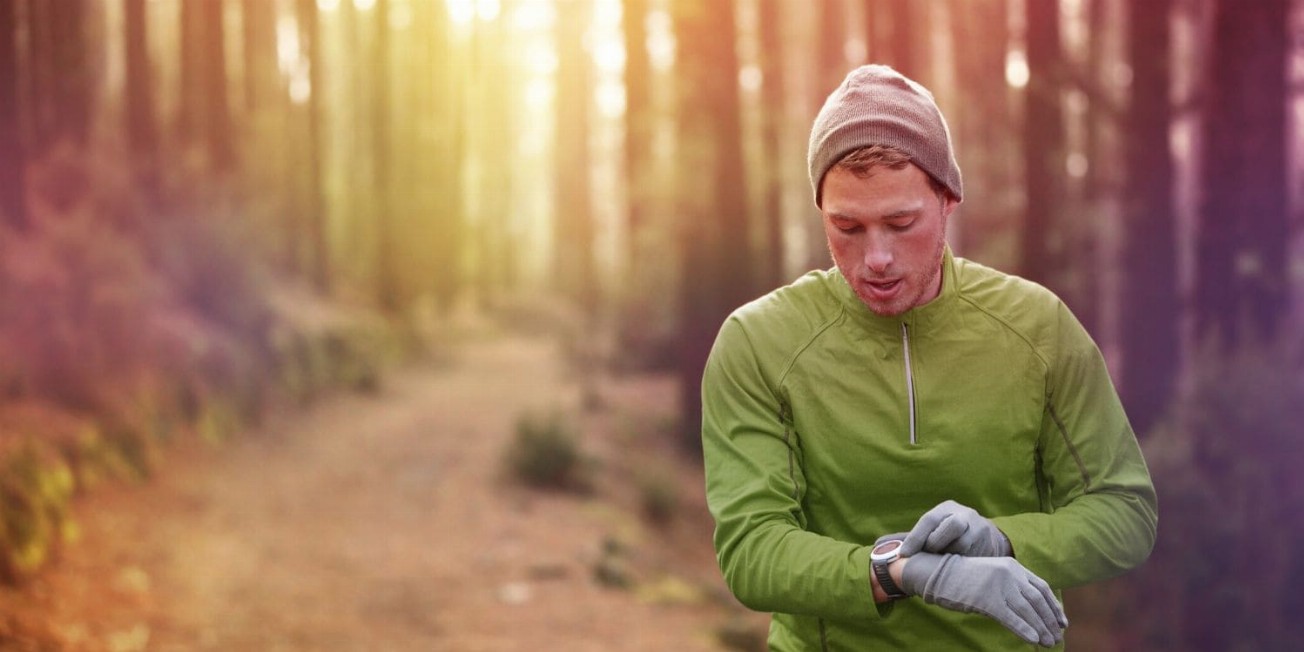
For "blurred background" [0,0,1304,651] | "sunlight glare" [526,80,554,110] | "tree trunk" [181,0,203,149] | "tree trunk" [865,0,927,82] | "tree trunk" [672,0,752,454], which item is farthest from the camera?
"sunlight glare" [526,80,554,110]

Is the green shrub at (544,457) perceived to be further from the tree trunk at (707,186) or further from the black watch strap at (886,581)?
the black watch strap at (886,581)

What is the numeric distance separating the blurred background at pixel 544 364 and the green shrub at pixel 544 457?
46 mm

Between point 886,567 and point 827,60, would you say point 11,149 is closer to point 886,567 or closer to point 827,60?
point 886,567

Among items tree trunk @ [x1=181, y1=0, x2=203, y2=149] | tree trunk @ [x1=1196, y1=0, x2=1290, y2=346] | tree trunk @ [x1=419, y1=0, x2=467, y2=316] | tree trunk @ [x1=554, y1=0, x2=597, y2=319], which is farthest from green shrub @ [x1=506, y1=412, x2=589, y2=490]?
tree trunk @ [x1=554, y1=0, x2=597, y2=319]

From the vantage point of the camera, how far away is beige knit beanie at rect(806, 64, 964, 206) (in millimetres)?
2666

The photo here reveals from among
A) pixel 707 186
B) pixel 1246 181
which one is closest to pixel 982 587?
pixel 1246 181

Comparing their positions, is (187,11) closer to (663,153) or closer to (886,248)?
(663,153)

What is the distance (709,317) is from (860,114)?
486 inches

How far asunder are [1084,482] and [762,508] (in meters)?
0.73

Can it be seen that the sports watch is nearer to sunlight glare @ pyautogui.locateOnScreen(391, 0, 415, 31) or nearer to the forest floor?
the forest floor

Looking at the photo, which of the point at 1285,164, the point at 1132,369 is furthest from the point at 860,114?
the point at 1132,369

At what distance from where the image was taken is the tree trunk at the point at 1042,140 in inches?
474

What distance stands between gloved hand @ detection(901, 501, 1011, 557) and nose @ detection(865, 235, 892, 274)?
0.53m

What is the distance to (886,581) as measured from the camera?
96.4 inches
